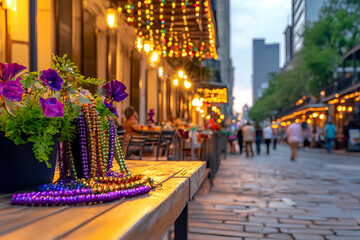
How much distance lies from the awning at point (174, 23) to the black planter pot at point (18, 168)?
→ 8968 mm

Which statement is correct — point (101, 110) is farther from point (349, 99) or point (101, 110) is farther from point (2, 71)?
point (349, 99)

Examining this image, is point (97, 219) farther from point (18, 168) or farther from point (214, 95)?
point (214, 95)

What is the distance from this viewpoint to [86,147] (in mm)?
1824

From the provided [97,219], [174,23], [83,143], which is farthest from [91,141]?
[174,23]

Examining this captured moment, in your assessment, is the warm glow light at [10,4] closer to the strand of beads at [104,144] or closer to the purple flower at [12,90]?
the strand of beads at [104,144]

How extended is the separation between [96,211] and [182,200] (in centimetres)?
64

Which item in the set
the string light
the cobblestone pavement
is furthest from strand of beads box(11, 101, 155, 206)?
the string light

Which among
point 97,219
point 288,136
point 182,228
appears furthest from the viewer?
point 288,136

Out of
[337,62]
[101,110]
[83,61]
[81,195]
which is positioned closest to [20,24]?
[83,61]

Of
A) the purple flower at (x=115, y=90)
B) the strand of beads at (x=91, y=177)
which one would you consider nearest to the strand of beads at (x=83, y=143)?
the strand of beads at (x=91, y=177)

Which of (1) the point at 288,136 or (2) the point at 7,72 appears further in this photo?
(1) the point at 288,136

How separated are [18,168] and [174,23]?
443 inches

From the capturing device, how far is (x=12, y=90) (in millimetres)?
1544

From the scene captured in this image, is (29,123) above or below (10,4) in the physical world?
below
